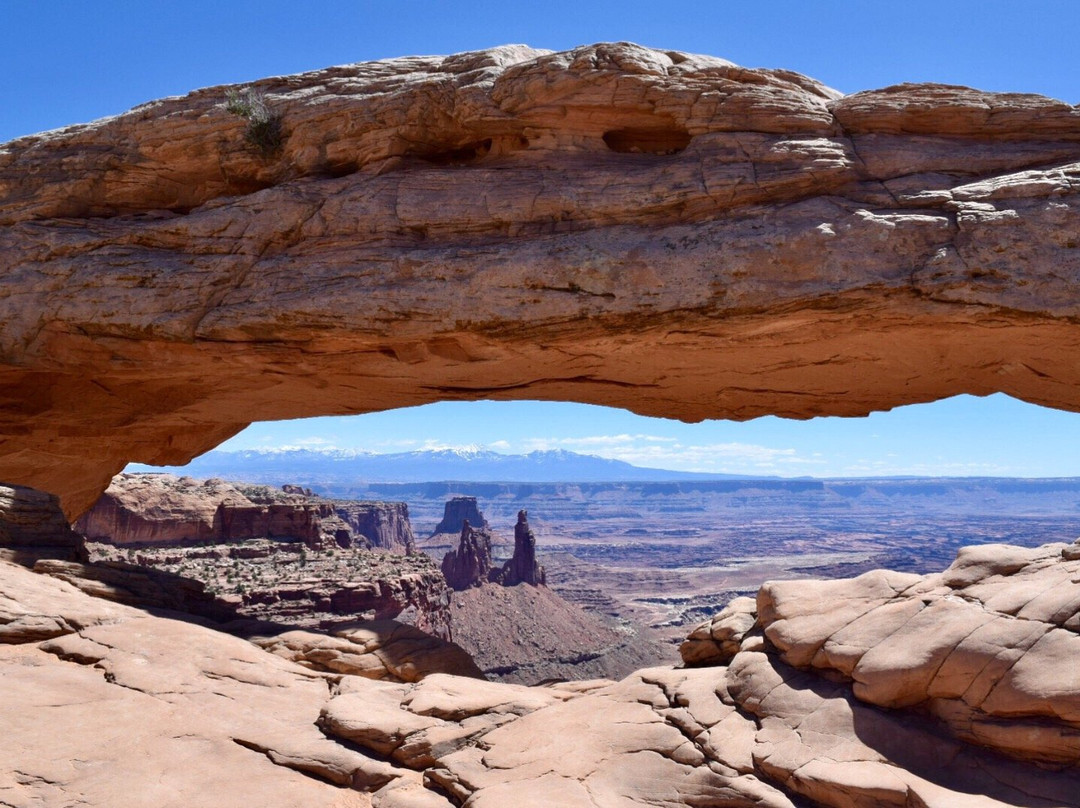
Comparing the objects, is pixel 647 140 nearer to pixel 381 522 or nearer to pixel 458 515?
pixel 381 522

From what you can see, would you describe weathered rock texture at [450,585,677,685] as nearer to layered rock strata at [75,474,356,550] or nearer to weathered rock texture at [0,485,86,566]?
layered rock strata at [75,474,356,550]

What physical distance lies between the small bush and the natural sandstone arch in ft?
0.69

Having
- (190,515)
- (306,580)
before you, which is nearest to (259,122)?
(306,580)

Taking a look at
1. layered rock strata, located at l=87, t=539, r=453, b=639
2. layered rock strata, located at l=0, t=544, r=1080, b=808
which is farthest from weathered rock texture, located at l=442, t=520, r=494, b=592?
layered rock strata, located at l=0, t=544, r=1080, b=808

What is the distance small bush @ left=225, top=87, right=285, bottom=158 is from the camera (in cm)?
1612

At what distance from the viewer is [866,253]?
501 inches

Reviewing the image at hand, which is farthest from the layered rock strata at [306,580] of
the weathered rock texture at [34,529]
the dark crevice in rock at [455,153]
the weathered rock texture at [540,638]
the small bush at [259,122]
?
the dark crevice in rock at [455,153]

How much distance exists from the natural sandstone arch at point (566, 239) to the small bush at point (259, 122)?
212 millimetres

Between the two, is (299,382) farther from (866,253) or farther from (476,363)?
(866,253)

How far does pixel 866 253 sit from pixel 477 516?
6090 inches

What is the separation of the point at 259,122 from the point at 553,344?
282 inches

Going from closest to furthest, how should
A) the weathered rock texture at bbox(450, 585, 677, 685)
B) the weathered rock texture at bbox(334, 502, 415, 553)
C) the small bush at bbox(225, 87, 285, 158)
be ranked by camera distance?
the small bush at bbox(225, 87, 285, 158) < the weathered rock texture at bbox(450, 585, 677, 685) < the weathered rock texture at bbox(334, 502, 415, 553)

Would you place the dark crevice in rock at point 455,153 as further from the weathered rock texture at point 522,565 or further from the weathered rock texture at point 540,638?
the weathered rock texture at point 522,565

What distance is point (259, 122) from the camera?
16.1 m
